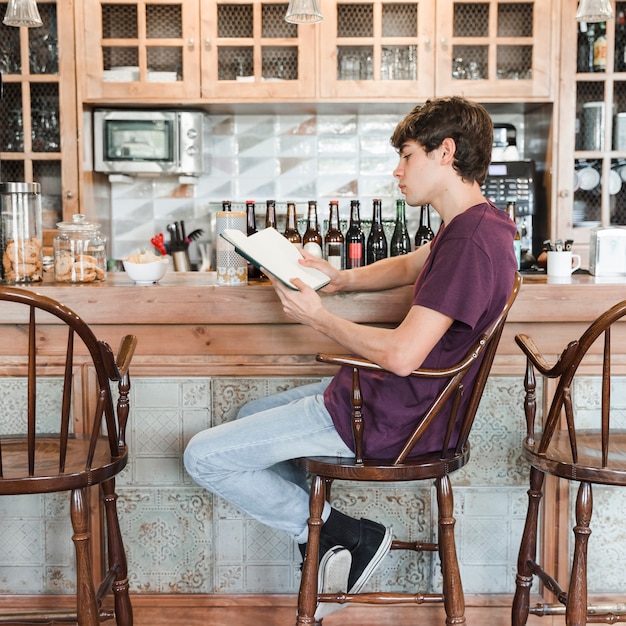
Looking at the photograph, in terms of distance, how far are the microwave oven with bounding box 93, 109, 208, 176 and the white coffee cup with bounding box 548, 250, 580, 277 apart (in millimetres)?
2110

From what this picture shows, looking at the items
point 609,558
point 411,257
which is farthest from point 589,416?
point 411,257

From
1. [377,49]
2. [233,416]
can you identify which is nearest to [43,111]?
[377,49]

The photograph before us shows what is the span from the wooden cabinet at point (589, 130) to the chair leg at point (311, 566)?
2501mm

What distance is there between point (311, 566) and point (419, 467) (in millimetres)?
297

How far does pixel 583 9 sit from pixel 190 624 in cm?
223

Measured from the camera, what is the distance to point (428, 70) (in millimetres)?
3713

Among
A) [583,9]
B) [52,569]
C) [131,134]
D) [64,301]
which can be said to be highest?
[583,9]

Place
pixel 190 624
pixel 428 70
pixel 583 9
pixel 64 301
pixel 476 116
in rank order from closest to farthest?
pixel 476 116
pixel 64 301
pixel 190 624
pixel 583 9
pixel 428 70

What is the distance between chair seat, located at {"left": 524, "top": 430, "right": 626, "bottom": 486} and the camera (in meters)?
1.60

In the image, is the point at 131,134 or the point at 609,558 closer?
the point at 609,558

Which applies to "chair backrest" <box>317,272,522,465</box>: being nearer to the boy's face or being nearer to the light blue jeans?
the light blue jeans

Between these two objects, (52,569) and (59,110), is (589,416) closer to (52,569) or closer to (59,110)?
(52,569)

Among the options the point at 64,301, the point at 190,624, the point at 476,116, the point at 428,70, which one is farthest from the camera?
the point at 428,70

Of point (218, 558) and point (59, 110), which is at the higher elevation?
point (59, 110)
